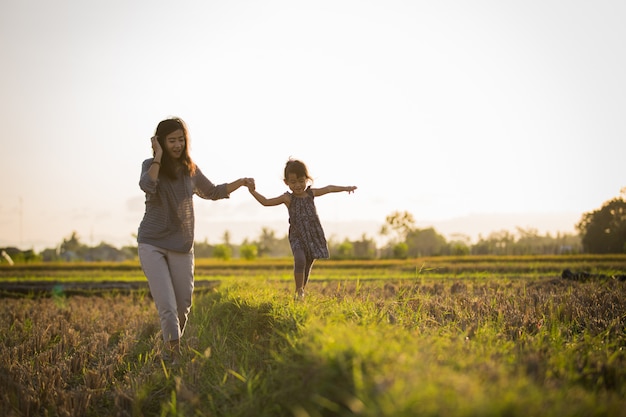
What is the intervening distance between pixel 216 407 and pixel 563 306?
4.10 metres

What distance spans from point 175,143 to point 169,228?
83 centimetres

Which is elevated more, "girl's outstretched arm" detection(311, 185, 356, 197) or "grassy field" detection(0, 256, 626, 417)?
"girl's outstretched arm" detection(311, 185, 356, 197)

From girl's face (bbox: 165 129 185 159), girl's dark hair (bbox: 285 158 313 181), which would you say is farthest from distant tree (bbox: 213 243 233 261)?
girl's face (bbox: 165 129 185 159)

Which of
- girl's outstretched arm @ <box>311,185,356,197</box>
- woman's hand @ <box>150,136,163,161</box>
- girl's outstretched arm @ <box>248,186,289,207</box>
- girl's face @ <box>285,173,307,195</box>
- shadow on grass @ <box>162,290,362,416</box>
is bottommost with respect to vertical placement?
shadow on grass @ <box>162,290,362,416</box>

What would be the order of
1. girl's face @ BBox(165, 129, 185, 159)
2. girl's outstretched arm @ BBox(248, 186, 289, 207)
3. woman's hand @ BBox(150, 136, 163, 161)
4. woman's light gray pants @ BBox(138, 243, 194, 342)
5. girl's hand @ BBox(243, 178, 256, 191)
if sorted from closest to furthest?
woman's light gray pants @ BBox(138, 243, 194, 342) < woman's hand @ BBox(150, 136, 163, 161) < girl's face @ BBox(165, 129, 185, 159) < girl's hand @ BBox(243, 178, 256, 191) < girl's outstretched arm @ BBox(248, 186, 289, 207)

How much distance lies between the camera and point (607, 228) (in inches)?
1539

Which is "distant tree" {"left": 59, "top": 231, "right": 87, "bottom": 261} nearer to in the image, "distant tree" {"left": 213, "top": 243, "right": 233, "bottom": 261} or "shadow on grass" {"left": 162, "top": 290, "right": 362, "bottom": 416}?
"distant tree" {"left": 213, "top": 243, "right": 233, "bottom": 261}

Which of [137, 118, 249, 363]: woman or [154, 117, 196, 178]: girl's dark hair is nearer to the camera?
[137, 118, 249, 363]: woman

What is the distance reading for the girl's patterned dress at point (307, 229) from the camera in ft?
20.8

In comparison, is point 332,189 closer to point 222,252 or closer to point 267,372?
point 267,372

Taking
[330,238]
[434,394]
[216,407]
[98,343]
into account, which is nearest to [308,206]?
[98,343]

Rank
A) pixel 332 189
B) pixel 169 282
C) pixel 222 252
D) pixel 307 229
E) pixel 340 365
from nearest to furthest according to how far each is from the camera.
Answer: pixel 340 365 < pixel 169 282 < pixel 307 229 < pixel 332 189 < pixel 222 252

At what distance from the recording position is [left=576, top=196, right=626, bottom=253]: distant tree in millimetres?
37719

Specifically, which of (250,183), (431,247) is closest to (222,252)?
(431,247)
